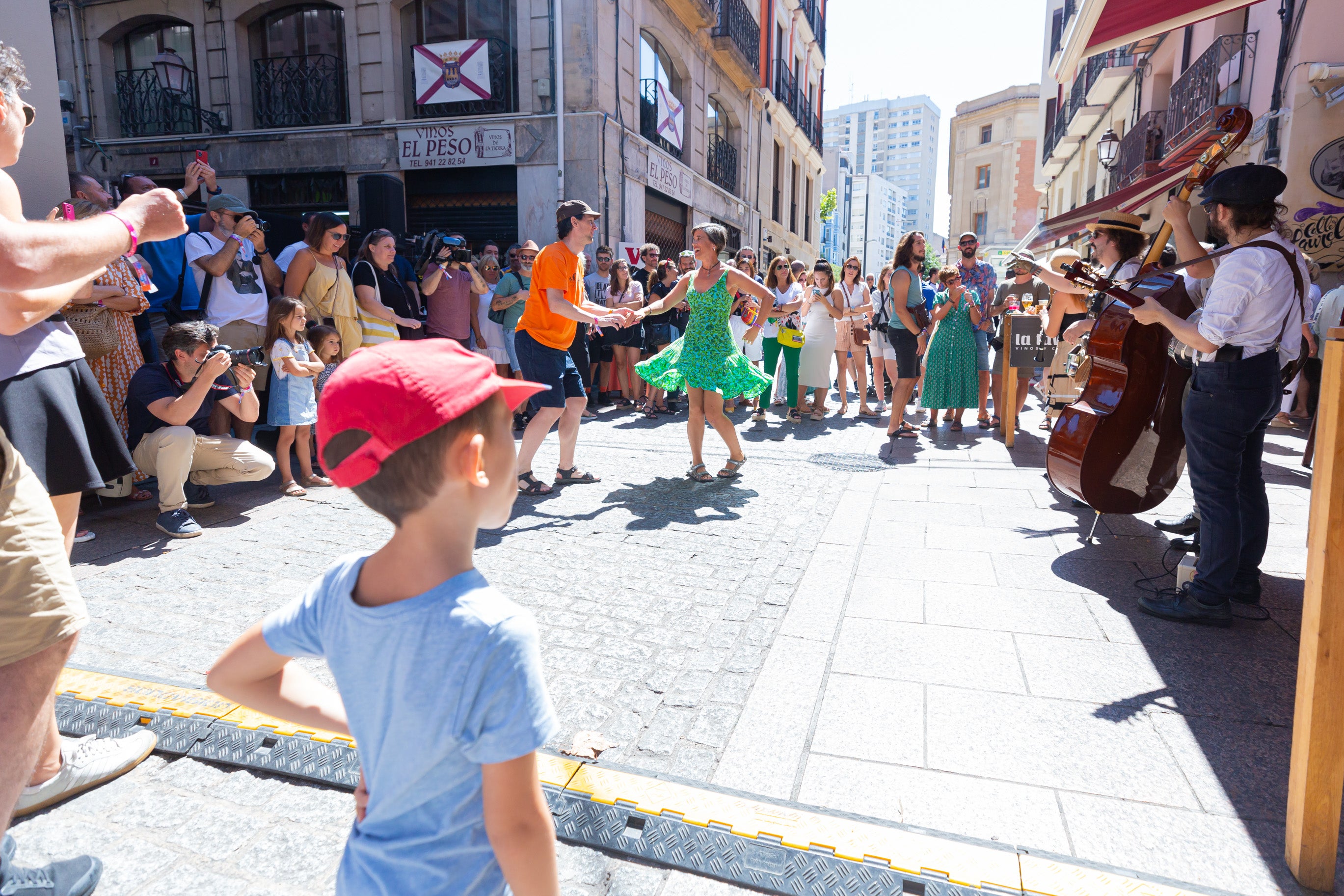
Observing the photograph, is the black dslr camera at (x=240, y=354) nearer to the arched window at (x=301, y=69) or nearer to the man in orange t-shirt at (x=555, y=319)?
the man in orange t-shirt at (x=555, y=319)

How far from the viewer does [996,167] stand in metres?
50.6

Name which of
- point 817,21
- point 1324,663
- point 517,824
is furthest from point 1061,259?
point 817,21

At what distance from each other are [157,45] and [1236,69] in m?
20.3

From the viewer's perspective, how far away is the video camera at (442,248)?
8781 millimetres

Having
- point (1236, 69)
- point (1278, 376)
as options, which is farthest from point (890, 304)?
point (1236, 69)

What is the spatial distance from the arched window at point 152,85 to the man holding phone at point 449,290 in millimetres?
11274

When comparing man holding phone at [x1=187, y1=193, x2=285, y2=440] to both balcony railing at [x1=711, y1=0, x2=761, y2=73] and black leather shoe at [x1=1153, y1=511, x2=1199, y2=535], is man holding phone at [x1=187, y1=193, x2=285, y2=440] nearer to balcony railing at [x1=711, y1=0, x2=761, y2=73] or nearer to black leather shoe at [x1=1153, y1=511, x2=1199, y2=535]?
black leather shoe at [x1=1153, y1=511, x2=1199, y2=535]

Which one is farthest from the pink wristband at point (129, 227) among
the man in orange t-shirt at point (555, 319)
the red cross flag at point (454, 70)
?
the red cross flag at point (454, 70)

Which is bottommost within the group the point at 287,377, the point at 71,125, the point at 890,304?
the point at 287,377

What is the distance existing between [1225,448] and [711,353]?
3.54 meters

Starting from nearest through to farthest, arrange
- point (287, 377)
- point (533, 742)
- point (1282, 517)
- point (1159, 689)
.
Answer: point (533, 742), point (1159, 689), point (1282, 517), point (287, 377)

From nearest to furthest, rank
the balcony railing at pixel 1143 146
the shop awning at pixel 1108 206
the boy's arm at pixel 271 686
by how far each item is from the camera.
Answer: the boy's arm at pixel 271 686 < the shop awning at pixel 1108 206 < the balcony railing at pixel 1143 146

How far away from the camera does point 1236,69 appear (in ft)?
42.6

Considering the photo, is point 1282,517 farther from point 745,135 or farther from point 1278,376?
point 745,135
